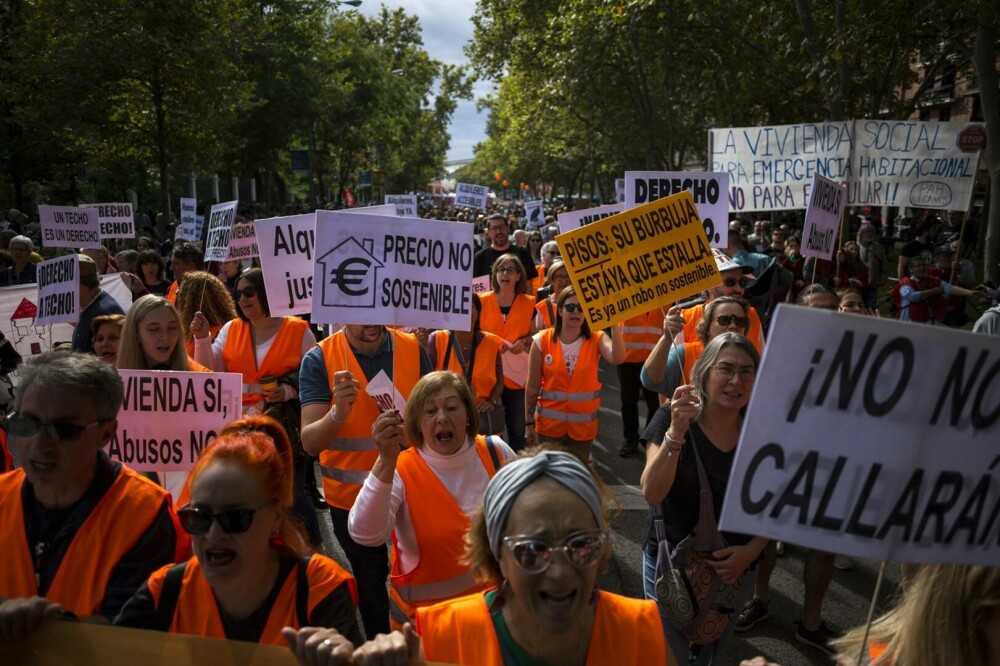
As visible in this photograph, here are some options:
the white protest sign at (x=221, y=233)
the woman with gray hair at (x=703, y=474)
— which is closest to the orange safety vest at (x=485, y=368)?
the woman with gray hair at (x=703, y=474)

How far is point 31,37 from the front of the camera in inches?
724

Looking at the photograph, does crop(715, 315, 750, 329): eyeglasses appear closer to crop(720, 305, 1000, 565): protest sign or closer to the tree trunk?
crop(720, 305, 1000, 565): protest sign

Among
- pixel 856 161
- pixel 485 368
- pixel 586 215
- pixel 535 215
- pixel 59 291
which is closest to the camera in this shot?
pixel 485 368

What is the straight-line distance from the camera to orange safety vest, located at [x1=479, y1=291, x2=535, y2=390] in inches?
297

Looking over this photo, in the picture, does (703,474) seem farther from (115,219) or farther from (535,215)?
(535,215)

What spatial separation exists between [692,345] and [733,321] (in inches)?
10.8

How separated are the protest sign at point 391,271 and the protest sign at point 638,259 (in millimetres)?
892

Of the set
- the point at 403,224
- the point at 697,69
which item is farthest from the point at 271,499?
the point at 697,69

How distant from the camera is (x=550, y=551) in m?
2.15

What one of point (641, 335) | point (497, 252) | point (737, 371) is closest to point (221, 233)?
point (497, 252)

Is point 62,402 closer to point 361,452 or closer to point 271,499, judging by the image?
point 271,499

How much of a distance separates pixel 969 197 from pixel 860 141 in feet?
4.51

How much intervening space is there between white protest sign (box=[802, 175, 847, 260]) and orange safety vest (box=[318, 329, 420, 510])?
4.25 meters

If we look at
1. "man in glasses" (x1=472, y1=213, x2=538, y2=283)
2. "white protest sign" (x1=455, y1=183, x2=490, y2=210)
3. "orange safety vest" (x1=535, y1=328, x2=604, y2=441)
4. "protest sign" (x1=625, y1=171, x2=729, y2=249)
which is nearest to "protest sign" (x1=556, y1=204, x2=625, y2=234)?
"man in glasses" (x1=472, y1=213, x2=538, y2=283)
